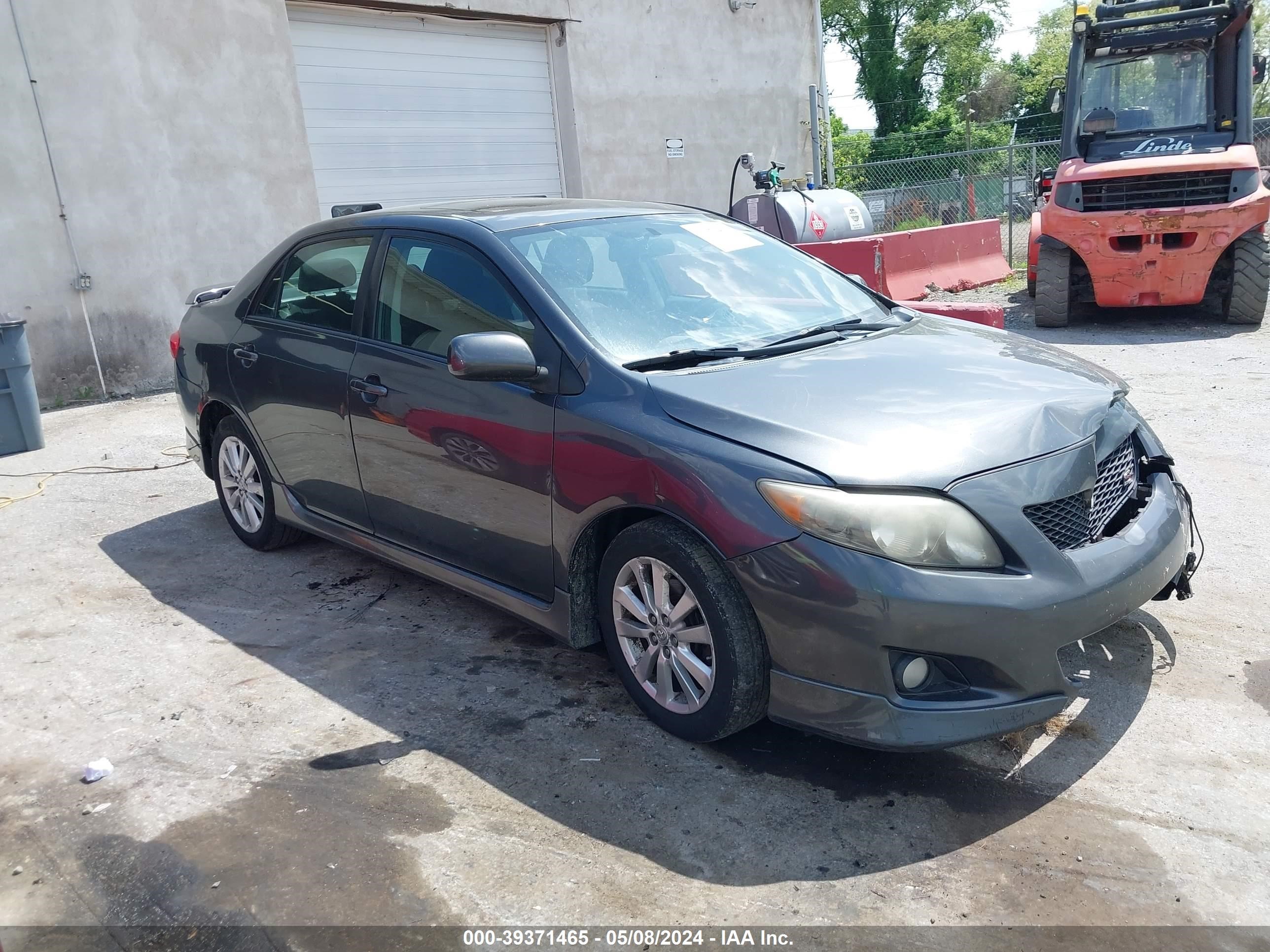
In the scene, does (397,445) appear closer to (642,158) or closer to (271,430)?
(271,430)

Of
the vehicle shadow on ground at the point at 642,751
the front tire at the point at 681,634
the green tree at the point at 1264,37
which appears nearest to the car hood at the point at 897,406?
the front tire at the point at 681,634

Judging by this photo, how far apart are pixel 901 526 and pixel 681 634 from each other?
2.56ft

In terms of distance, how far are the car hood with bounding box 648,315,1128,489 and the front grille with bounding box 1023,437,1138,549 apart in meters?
0.15

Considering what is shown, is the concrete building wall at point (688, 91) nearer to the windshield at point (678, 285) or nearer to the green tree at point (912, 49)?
the windshield at point (678, 285)

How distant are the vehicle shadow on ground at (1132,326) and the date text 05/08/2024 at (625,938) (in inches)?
325

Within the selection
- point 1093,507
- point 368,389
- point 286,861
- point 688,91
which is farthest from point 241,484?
point 688,91

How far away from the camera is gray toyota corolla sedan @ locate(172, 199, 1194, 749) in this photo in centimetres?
279

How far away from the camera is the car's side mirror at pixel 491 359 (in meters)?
3.37

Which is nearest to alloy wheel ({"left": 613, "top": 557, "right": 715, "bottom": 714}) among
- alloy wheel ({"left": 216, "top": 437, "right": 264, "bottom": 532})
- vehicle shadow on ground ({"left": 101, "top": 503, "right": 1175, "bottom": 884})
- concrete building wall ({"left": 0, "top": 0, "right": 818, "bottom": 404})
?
vehicle shadow on ground ({"left": 101, "top": 503, "right": 1175, "bottom": 884})

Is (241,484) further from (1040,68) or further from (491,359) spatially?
(1040,68)

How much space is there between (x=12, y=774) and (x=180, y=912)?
1132 millimetres

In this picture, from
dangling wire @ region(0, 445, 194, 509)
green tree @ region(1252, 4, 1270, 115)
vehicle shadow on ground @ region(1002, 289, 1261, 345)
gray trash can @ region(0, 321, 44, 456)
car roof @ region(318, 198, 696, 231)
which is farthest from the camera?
green tree @ region(1252, 4, 1270, 115)

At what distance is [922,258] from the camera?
1204cm

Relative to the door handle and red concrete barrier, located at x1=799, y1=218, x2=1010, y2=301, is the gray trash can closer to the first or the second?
the door handle
